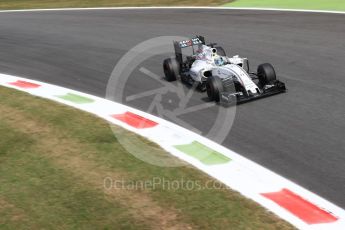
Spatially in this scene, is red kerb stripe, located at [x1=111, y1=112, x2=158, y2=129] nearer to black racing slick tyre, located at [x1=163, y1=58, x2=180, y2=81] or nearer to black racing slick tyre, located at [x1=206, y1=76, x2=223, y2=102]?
black racing slick tyre, located at [x1=206, y1=76, x2=223, y2=102]

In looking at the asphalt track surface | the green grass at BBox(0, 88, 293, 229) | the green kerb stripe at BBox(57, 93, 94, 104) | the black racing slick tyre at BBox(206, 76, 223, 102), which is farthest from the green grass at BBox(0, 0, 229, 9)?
the green grass at BBox(0, 88, 293, 229)

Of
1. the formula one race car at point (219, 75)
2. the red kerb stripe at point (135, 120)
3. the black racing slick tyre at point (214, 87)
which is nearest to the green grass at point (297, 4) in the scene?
the formula one race car at point (219, 75)

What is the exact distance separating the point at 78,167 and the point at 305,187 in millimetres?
2940

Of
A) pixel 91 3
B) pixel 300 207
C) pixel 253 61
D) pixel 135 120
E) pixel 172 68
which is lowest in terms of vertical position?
pixel 300 207

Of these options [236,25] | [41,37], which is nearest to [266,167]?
[236,25]

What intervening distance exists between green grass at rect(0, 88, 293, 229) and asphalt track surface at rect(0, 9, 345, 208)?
1283 millimetres

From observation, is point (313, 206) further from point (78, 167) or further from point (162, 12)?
point (162, 12)

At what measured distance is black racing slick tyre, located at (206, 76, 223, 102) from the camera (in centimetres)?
927

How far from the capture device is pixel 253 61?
12516 millimetres

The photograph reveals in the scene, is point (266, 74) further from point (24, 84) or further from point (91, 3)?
point (91, 3)

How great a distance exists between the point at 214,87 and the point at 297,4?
471 inches

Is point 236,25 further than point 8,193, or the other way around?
point 236,25

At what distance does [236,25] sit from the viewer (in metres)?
16.8

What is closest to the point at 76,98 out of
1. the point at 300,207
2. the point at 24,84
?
the point at 24,84
